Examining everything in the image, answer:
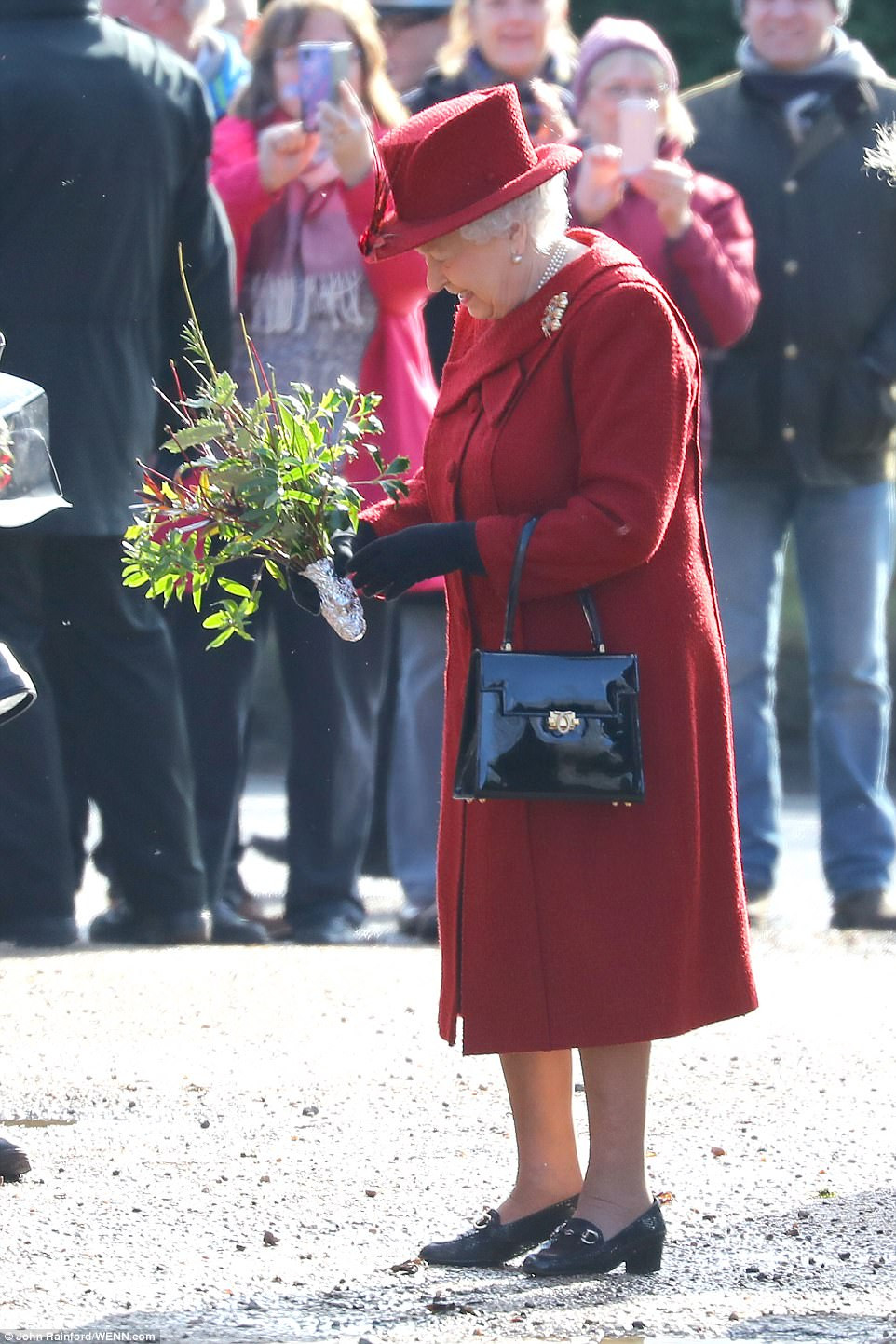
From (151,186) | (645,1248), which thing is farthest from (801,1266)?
(151,186)

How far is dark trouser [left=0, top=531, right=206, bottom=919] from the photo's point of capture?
21.4ft

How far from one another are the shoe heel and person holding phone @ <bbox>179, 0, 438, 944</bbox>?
2.93m

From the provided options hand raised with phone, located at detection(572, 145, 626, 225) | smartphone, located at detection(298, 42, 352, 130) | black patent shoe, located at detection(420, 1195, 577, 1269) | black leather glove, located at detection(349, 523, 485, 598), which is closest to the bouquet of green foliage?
black leather glove, located at detection(349, 523, 485, 598)

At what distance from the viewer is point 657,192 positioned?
700 centimetres

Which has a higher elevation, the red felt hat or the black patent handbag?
the red felt hat

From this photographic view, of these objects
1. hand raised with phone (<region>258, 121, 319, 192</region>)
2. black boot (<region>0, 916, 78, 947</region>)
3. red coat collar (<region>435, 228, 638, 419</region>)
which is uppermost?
red coat collar (<region>435, 228, 638, 419</region>)

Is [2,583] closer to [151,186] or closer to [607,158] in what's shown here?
[151,186]

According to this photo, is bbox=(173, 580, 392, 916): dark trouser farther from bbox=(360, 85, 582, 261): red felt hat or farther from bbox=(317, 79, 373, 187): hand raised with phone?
bbox=(360, 85, 582, 261): red felt hat

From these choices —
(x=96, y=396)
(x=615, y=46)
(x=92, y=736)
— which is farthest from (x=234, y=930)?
(x=615, y=46)

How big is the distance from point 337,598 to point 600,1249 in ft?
3.62

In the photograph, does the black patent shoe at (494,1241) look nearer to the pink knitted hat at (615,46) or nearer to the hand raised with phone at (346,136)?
the hand raised with phone at (346,136)

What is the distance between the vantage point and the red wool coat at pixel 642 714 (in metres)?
3.89

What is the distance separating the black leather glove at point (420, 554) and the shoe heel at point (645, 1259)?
3.61 feet

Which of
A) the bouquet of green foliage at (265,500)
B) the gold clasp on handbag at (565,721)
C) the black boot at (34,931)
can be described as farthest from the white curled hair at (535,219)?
the black boot at (34,931)
